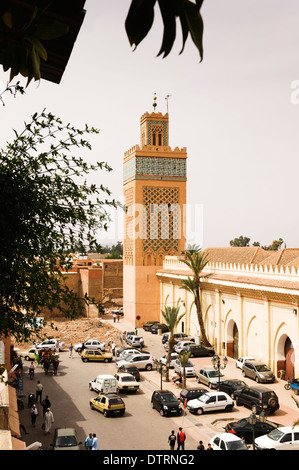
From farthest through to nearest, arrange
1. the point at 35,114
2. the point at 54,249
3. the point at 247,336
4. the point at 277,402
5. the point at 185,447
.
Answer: the point at 247,336 < the point at 277,402 < the point at 185,447 < the point at 54,249 < the point at 35,114

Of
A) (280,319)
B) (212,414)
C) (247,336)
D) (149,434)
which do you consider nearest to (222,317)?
(247,336)

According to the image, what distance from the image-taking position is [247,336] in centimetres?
2648

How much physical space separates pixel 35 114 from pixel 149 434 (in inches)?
543

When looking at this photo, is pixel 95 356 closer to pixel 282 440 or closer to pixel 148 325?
pixel 148 325

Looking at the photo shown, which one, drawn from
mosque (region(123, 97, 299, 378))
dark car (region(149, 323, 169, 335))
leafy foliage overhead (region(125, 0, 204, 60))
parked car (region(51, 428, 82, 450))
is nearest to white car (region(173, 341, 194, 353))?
mosque (region(123, 97, 299, 378))

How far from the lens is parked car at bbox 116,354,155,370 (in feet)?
87.1

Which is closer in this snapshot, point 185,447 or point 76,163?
point 76,163

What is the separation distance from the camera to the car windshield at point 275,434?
1470 cm

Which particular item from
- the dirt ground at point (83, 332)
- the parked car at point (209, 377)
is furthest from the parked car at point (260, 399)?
the dirt ground at point (83, 332)

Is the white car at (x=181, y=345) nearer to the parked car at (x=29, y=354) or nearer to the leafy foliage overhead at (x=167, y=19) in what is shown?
the parked car at (x=29, y=354)

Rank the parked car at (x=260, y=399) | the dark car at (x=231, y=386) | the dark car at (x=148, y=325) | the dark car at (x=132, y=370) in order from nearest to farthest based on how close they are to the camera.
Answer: the parked car at (x=260, y=399) < the dark car at (x=231, y=386) < the dark car at (x=132, y=370) < the dark car at (x=148, y=325)

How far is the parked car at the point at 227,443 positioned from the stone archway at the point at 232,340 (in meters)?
14.3

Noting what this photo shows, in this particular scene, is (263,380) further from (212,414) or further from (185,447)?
(185,447)
